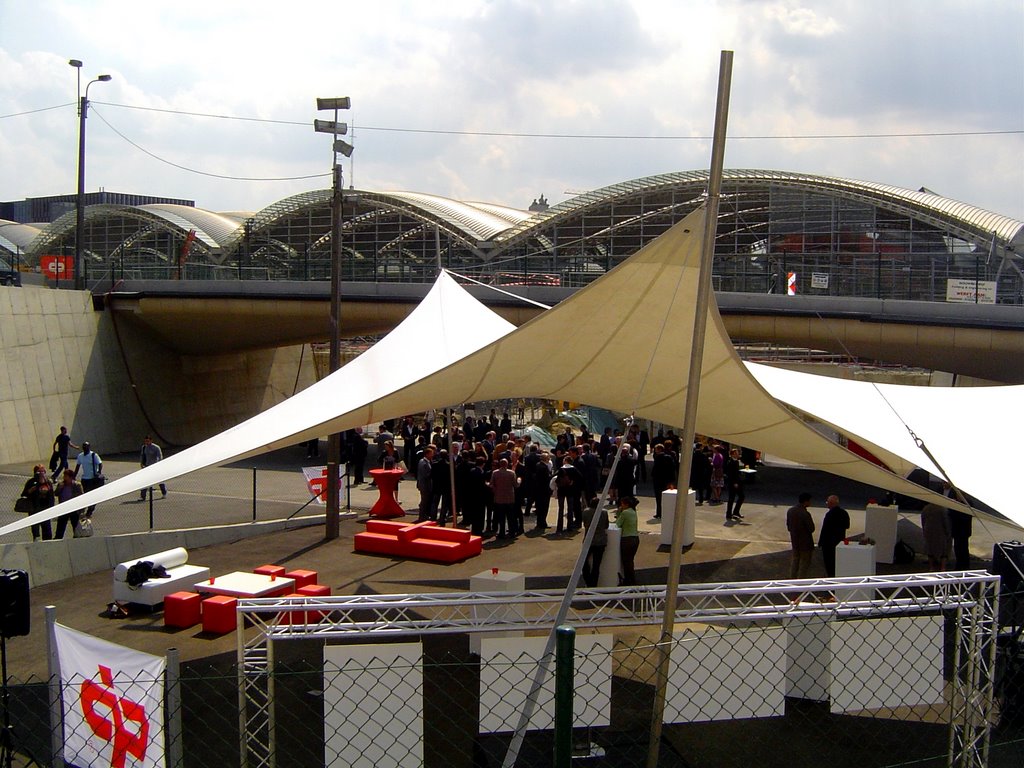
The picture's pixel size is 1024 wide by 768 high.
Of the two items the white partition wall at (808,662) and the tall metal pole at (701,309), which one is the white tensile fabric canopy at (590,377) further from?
the tall metal pole at (701,309)

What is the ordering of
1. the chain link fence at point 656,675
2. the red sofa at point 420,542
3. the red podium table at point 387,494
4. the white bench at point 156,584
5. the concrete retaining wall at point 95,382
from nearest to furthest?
the chain link fence at point 656,675
the white bench at point 156,584
the red sofa at point 420,542
the red podium table at point 387,494
the concrete retaining wall at point 95,382

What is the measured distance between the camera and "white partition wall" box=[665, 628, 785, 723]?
4379 mm

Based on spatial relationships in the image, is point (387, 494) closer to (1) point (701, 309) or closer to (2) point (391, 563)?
(2) point (391, 563)

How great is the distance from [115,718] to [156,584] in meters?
6.37

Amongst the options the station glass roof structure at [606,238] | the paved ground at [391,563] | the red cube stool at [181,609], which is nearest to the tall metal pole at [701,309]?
the paved ground at [391,563]

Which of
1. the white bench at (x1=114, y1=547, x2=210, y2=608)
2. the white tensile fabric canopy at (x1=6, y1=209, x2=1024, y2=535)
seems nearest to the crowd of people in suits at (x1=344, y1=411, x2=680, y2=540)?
the white tensile fabric canopy at (x1=6, y1=209, x2=1024, y2=535)

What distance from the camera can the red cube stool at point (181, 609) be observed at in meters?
9.61

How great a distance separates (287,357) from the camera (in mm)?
35438

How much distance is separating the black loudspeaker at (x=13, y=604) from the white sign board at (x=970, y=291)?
20788 mm

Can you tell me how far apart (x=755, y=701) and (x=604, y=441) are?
588 inches

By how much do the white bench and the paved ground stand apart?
0.23 metres

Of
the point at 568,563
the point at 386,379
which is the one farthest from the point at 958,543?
the point at 386,379

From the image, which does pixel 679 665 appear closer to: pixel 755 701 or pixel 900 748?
pixel 755 701

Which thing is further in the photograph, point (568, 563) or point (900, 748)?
point (568, 563)
